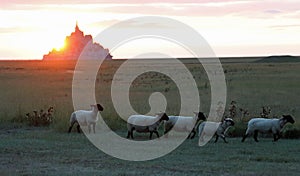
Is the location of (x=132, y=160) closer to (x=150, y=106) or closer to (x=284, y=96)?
(x=150, y=106)

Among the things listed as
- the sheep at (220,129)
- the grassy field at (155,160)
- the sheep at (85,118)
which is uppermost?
the sheep at (85,118)

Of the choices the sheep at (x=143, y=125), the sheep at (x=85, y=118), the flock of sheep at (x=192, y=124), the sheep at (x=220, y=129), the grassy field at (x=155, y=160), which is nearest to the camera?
the grassy field at (x=155, y=160)

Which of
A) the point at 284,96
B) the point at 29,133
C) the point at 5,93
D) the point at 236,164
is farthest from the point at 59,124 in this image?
the point at 5,93

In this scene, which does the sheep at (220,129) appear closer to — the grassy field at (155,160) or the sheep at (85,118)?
the grassy field at (155,160)

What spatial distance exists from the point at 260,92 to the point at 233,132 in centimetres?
2115

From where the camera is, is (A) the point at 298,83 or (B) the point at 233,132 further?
(A) the point at 298,83

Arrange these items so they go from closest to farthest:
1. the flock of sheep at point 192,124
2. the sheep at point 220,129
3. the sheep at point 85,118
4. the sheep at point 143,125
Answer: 1. the sheep at point 220,129
2. the flock of sheep at point 192,124
3. the sheep at point 143,125
4. the sheep at point 85,118

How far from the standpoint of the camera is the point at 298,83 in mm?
51906

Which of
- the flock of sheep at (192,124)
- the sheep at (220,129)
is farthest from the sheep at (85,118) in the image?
the sheep at (220,129)

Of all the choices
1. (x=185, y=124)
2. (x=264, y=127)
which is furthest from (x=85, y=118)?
(x=264, y=127)

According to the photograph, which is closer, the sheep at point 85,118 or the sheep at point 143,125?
the sheep at point 143,125

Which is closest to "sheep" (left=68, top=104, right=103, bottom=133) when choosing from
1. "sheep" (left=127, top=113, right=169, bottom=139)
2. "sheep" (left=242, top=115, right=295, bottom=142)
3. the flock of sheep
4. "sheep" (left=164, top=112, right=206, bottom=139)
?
the flock of sheep

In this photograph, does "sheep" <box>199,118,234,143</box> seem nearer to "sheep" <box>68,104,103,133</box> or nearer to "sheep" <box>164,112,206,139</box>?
"sheep" <box>164,112,206,139</box>

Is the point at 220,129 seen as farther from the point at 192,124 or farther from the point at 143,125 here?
the point at 143,125
